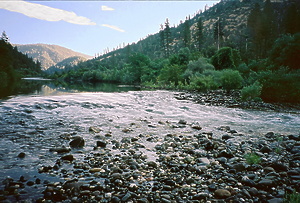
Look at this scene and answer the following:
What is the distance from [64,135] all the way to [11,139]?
194 cm

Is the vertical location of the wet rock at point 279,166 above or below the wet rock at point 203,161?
above

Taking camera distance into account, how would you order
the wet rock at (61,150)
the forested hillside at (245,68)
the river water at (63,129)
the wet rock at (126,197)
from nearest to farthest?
the wet rock at (126,197)
the river water at (63,129)
the wet rock at (61,150)
the forested hillside at (245,68)

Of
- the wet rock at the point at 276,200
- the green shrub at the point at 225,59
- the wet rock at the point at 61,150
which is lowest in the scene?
the wet rock at the point at 276,200

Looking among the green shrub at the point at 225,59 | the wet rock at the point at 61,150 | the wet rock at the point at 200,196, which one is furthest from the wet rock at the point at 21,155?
the green shrub at the point at 225,59

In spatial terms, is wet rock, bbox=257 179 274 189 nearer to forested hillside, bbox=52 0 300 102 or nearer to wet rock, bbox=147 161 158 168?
wet rock, bbox=147 161 158 168

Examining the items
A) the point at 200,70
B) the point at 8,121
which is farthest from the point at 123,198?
the point at 200,70

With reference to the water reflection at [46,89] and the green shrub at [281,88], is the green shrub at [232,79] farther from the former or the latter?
the water reflection at [46,89]

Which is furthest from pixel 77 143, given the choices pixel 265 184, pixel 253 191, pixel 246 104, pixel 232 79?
pixel 232 79

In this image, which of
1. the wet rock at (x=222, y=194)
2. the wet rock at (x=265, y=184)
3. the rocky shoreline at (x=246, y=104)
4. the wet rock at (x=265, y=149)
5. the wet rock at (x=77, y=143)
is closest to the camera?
the wet rock at (x=222, y=194)

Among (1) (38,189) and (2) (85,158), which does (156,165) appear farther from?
(1) (38,189)

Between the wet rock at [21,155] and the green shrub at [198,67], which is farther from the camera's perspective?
the green shrub at [198,67]

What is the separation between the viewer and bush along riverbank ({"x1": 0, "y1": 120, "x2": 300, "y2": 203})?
3965 mm

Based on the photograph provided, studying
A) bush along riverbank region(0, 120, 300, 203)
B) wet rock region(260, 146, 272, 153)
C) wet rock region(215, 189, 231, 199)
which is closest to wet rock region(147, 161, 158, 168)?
bush along riverbank region(0, 120, 300, 203)

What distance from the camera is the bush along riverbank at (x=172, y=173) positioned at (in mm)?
3965
